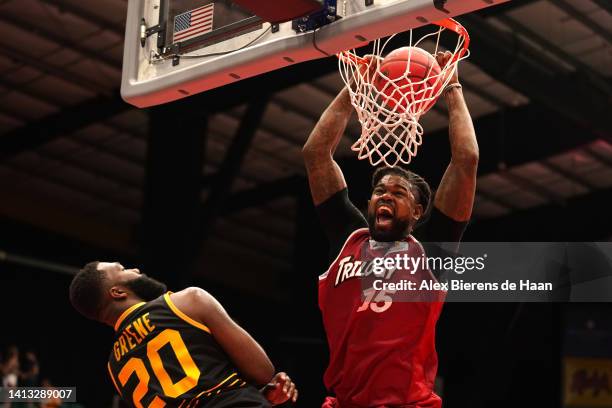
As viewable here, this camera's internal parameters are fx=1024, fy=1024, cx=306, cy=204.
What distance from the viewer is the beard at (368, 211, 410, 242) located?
15.6 feet

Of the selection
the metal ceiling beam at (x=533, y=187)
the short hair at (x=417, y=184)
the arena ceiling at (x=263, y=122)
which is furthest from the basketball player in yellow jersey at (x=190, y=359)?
the metal ceiling beam at (x=533, y=187)

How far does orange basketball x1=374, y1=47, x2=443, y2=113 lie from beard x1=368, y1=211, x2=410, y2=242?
803 millimetres

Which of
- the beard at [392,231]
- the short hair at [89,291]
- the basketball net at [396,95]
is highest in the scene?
the basketball net at [396,95]

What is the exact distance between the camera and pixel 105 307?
15.5 ft

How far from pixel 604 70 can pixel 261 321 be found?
11823 mm

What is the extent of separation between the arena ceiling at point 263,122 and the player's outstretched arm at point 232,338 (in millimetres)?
8130

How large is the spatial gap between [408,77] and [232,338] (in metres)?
1.81

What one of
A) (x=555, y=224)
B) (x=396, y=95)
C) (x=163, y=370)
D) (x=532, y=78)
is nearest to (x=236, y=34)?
(x=396, y=95)

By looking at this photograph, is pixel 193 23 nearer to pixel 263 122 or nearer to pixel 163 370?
pixel 163 370

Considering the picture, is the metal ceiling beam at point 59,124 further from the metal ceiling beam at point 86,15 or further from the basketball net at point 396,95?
the basketball net at point 396,95

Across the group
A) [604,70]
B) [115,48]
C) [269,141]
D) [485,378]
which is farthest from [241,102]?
[485,378]

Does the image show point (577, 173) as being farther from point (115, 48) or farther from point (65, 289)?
point (65, 289)

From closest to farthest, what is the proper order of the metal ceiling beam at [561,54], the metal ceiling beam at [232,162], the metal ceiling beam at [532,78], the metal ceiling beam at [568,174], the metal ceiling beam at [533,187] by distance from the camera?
the metal ceiling beam at [532,78], the metal ceiling beam at [561,54], the metal ceiling beam at [232,162], the metal ceiling beam at [568,174], the metal ceiling beam at [533,187]

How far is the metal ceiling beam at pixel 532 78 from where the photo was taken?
11984 mm
